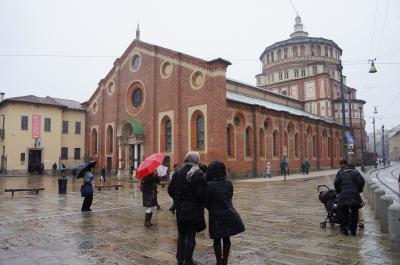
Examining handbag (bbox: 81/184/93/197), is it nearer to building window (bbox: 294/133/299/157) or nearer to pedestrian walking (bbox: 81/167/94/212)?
pedestrian walking (bbox: 81/167/94/212)

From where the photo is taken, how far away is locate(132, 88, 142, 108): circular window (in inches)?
1266

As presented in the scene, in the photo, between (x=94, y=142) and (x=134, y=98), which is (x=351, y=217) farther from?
(x=94, y=142)

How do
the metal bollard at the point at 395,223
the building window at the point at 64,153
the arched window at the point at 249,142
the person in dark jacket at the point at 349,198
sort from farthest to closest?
the building window at the point at 64,153 → the arched window at the point at 249,142 → the person in dark jacket at the point at 349,198 → the metal bollard at the point at 395,223

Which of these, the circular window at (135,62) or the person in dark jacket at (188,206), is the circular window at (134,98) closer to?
the circular window at (135,62)

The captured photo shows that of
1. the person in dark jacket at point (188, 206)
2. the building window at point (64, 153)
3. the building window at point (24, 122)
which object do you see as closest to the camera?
the person in dark jacket at point (188, 206)

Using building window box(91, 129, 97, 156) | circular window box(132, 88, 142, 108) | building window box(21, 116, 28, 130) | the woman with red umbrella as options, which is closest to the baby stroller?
the woman with red umbrella

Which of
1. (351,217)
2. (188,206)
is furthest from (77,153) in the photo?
(188,206)

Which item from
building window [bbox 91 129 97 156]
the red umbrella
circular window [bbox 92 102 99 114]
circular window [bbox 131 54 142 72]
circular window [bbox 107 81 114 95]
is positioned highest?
circular window [bbox 131 54 142 72]

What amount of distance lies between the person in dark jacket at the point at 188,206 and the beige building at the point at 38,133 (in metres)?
35.3

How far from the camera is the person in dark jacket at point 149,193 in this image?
847cm

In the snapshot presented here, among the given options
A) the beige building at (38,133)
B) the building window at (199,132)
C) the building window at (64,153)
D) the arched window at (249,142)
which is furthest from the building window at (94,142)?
the arched window at (249,142)

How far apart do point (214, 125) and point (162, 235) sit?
1756cm

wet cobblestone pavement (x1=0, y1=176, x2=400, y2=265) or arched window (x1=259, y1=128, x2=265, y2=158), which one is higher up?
arched window (x1=259, y1=128, x2=265, y2=158)

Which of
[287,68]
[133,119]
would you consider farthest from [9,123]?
[287,68]
